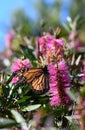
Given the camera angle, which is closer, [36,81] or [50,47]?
[36,81]

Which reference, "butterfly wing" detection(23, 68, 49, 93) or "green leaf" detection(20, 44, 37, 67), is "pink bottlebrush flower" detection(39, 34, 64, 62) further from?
"butterfly wing" detection(23, 68, 49, 93)

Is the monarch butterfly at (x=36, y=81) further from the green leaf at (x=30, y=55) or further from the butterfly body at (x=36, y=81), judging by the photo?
the green leaf at (x=30, y=55)

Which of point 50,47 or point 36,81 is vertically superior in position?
point 50,47

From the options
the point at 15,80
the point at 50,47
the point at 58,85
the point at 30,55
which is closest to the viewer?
the point at 58,85

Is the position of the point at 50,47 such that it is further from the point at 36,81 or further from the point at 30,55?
the point at 36,81

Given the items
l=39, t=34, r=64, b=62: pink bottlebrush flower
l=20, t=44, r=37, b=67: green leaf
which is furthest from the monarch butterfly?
l=20, t=44, r=37, b=67: green leaf

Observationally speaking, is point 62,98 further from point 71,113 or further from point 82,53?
point 82,53

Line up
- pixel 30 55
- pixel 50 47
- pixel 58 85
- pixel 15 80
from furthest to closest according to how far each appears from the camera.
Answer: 1. pixel 30 55
2. pixel 50 47
3. pixel 15 80
4. pixel 58 85

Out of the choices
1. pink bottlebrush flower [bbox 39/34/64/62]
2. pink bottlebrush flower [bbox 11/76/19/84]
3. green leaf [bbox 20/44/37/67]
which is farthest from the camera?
green leaf [bbox 20/44/37/67]

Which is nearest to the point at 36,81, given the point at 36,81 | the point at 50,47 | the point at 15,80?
the point at 36,81

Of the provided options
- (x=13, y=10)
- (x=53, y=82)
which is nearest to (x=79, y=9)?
(x=13, y=10)
